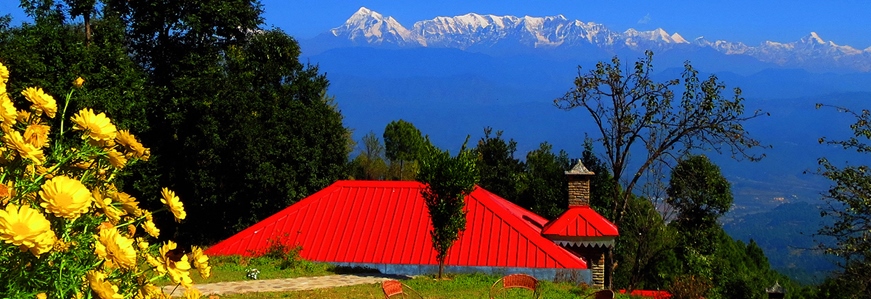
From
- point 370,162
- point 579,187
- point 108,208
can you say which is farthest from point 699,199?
point 370,162

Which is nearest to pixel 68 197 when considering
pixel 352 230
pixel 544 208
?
pixel 352 230

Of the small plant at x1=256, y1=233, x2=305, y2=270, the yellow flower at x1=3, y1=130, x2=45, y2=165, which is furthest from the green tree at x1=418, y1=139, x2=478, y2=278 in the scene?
the yellow flower at x1=3, y1=130, x2=45, y2=165

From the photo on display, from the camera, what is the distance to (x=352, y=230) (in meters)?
21.4

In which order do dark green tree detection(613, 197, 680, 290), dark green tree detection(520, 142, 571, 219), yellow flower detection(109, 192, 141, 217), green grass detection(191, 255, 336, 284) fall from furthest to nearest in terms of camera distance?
dark green tree detection(520, 142, 571, 219) < dark green tree detection(613, 197, 680, 290) < green grass detection(191, 255, 336, 284) < yellow flower detection(109, 192, 141, 217)

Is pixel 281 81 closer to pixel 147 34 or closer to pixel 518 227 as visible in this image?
pixel 147 34

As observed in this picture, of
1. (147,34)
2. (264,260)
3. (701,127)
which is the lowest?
(264,260)

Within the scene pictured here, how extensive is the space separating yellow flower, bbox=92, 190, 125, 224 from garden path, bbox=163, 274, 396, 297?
10073mm

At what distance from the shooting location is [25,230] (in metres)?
2.71

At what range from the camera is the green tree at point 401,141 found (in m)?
60.3

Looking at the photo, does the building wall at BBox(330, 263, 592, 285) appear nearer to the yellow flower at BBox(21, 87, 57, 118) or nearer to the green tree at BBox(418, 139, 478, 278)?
the green tree at BBox(418, 139, 478, 278)

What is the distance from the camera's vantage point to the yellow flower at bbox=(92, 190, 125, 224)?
357cm

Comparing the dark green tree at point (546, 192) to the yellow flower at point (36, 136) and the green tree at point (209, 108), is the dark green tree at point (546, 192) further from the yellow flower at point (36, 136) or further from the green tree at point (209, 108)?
the yellow flower at point (36, 136)

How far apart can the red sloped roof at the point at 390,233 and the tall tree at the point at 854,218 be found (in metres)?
5.86

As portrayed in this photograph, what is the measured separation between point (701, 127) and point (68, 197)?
23.1 metres
